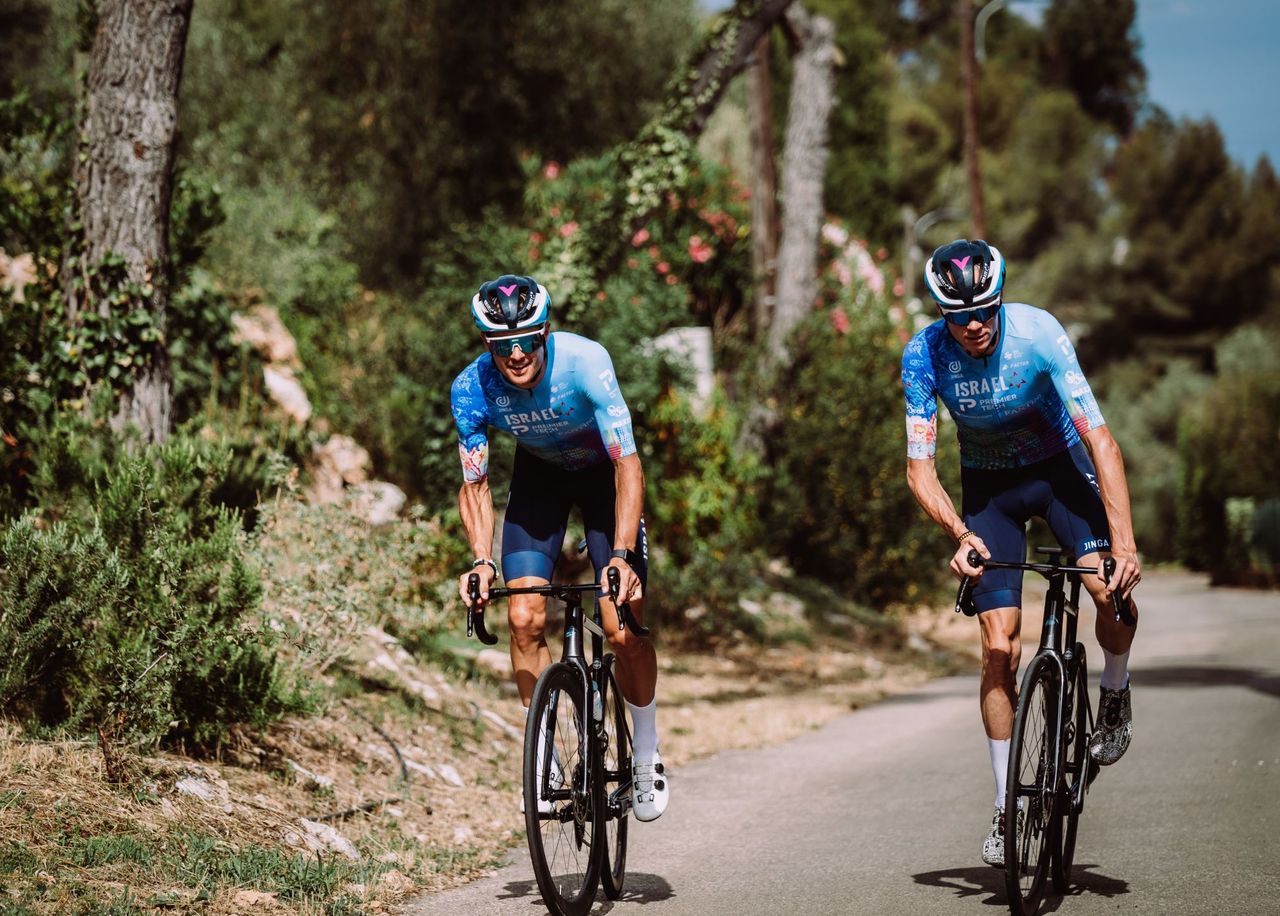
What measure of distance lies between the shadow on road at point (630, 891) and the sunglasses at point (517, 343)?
212 cm

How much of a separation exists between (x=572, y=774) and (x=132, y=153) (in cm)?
487

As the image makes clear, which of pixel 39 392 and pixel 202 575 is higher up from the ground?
pixel 39 392

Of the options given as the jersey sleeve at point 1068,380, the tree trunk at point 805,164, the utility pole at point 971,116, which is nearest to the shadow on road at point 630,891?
the jersey sleeve at point 1068,380

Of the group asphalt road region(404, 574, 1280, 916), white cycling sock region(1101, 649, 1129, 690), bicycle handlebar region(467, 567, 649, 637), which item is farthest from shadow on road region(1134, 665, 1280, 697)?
bicycle handlebar region(467, 567, 649, 637)

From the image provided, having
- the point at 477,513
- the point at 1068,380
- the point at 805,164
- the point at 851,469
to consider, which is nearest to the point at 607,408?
the point at 477,513

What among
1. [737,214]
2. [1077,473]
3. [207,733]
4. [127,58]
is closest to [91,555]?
[207,733]

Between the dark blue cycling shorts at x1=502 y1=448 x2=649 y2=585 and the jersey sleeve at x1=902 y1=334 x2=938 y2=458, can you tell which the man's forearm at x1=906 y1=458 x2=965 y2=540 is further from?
the dark blue cycling shorts at x1=502 y1=448 x2=649 y2=585

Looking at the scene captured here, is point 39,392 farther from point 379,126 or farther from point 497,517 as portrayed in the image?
point 379,126

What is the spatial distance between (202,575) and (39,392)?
2.48 metres

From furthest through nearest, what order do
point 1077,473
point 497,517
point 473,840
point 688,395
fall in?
point 688,395
point 497,517
point 473,840
point 1077,473

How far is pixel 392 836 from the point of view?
6621 mm

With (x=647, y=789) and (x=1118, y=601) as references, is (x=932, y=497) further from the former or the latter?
(x=647, y=789)

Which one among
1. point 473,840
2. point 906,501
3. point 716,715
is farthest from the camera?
point 906,501

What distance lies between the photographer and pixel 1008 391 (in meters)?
5.74
